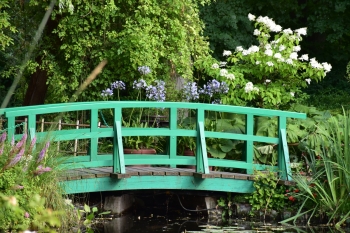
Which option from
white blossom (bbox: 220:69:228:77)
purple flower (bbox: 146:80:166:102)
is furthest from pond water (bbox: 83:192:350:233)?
white blossom (bbox: 220:69:228:77)

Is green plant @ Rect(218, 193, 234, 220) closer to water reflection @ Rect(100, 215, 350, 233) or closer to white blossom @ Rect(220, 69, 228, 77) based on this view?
water reflection @ Rect(100, 215, 350, 233)

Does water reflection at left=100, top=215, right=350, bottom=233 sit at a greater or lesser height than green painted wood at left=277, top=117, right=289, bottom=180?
lesser

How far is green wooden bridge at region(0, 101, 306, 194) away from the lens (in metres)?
8.34

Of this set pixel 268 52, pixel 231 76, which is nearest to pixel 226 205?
pixel 231 76

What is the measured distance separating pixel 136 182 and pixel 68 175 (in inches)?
35.0

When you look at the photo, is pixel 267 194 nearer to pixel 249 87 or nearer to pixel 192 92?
pixel 192 92

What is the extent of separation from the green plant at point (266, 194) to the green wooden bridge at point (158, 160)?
0.12 metres

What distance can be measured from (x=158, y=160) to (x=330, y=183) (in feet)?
6.32

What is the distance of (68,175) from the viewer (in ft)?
26.6

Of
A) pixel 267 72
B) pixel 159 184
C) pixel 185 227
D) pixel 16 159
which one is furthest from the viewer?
pixel 267 72

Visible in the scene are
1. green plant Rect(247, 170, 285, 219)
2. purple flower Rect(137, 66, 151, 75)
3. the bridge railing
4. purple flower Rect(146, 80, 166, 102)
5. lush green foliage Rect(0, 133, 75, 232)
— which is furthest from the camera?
purple flower Rect(137, 66, 151, 75)

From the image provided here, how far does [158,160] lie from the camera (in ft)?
29.2

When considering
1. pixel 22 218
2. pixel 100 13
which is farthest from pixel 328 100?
pixel 22 218

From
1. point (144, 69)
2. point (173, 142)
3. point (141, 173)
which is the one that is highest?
point (144, 69)
